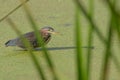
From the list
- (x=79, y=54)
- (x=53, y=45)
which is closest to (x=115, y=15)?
(x=79, y=54)

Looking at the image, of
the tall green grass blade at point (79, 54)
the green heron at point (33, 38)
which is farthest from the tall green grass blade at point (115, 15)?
the green heron at point (33, 38)

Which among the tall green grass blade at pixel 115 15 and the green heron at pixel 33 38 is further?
the green heron at pixel 33 38

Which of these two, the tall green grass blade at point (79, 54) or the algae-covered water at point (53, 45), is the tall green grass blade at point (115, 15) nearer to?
the tall green grass blade at point (79, 54)

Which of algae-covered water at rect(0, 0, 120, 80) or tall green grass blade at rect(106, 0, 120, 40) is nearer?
tall green grass blade at rect(106, 0, 120, 40)

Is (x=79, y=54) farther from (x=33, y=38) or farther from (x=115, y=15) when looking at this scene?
(x=33, y=38)

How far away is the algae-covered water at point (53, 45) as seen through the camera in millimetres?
3064

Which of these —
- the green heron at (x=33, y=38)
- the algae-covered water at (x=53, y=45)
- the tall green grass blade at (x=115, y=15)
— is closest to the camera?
the tall green grass blade at (x=115, y=15)

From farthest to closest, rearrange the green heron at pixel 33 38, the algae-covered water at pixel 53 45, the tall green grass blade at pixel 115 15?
the green heron at pixel 33 38
the algae-covered water at pixel 53 45
the tall green grass blade at pixel 115 15

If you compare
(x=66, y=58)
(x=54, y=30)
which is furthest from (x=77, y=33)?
(x=54, y=30)

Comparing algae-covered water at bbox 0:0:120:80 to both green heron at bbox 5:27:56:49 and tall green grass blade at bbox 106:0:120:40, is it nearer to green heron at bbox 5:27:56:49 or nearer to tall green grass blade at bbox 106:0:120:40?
green heron at bbox 5:27:56:49

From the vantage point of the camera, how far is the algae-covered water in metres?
3.06

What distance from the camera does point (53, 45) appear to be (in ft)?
11.9

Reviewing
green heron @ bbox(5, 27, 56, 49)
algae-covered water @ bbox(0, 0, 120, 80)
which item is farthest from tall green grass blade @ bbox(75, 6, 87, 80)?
green heron @ bbox(5, 27, 56, 49)

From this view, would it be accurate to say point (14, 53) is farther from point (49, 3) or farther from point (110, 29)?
point (110, 29)
